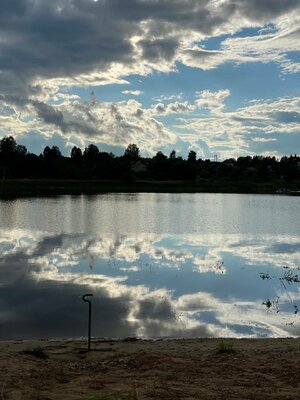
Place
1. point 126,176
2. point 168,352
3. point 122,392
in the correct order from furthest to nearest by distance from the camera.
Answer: point 126,176 → point 168,352 → point 122,392

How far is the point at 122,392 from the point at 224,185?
132 m

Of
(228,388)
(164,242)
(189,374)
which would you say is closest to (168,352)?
(189,374)

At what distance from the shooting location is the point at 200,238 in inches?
1351

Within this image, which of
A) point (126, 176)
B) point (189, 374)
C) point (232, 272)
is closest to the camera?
point (189, 374)

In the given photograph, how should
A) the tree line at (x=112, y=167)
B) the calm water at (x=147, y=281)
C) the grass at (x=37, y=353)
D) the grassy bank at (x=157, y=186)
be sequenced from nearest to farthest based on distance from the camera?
the grass at (x=37, y=353), the calm water at (x=147, y=281), the grassy bank at (x=157, y=186), the tree line at (x=112, y=167)

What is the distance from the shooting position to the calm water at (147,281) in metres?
14.4

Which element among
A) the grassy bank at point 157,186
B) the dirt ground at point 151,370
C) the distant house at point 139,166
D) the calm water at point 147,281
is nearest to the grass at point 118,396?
the dirt ground at point 151,370

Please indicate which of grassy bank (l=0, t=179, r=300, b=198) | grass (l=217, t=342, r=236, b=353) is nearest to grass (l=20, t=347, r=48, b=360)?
grass (l=217, t=342, r=236, b=353)

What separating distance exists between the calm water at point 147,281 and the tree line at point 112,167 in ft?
252

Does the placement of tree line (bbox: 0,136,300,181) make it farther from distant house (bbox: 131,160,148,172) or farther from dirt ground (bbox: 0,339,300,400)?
dirt ground (bbox: 0,339,300,400)

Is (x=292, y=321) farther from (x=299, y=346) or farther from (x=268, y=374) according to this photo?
(x=268, y=374)

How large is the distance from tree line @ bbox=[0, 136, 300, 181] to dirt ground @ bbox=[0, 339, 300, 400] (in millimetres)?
96717

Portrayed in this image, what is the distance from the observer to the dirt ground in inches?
318

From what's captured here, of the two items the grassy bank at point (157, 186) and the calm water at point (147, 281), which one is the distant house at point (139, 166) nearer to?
the grassy bank at point (157, 186)
